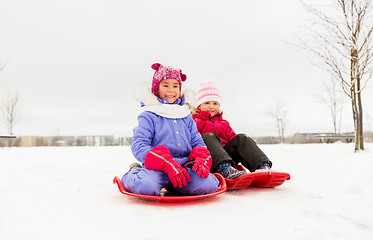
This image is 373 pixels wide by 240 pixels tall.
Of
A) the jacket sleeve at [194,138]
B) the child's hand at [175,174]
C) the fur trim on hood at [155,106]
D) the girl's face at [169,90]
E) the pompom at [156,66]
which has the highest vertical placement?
the pompom at [156,66]

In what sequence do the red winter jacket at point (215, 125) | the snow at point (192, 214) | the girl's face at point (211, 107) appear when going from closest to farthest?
the snow at point (192, 214) → the red winter jacket at point (215, 125) → the girl's face at point (211, 107)

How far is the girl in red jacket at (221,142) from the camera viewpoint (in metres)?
2.55

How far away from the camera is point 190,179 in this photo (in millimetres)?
2055

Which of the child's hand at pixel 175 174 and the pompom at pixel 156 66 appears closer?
the child's hand at pixel 175 174

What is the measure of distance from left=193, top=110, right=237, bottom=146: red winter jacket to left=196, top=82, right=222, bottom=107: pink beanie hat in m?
0.17

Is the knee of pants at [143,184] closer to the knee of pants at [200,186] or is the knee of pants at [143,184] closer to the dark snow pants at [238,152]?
the knee of pants at [200,186]

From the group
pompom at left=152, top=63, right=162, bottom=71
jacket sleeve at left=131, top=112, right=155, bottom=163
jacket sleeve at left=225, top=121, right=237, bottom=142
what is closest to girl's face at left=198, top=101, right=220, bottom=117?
→ jacket sleeve at left=225, top=121, right=237, bottom=142

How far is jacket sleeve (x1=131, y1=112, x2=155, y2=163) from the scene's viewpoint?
213 centimetres

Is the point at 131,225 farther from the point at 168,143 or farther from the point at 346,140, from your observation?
the point at 346,140

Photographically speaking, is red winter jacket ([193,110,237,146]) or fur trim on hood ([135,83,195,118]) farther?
red winter jacket ([193,110,237,146])

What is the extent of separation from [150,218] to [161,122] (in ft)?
3.24

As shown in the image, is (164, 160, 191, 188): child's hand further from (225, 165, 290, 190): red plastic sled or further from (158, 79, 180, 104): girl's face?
→ (158, 79, 180, 104): girl's face

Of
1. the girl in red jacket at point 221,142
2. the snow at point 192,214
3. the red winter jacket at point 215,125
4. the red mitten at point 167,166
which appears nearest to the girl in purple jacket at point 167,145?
the red mitten at point 167,166

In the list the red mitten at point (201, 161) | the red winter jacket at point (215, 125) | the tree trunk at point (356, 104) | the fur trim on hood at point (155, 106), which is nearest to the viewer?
the red mitten at point (201, 161)
